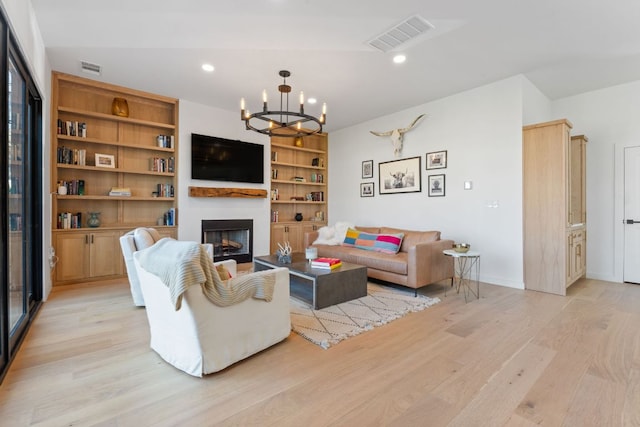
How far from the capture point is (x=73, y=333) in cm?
259

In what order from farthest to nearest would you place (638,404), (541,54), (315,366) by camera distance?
(541,54) → (315,366) → (638,404)

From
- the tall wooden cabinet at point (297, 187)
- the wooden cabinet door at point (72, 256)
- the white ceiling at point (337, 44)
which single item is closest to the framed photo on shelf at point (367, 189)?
the tall wooden cabinet at point (297, 187)

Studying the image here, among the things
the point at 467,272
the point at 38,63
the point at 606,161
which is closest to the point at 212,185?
the point at 38,63

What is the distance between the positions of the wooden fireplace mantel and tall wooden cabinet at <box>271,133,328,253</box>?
471mm

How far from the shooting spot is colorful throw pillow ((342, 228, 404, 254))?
174 inches

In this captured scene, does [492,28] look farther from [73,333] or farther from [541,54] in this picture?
[73,333]

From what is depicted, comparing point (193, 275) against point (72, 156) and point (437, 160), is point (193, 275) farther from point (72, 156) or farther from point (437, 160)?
point (437, 160)

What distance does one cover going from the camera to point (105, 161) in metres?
4.50

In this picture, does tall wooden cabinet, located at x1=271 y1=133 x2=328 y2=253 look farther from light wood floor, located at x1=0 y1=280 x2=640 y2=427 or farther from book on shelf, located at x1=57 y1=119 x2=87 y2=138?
light wood floor, located at x1=0 y1=280 x2=640 y2=427

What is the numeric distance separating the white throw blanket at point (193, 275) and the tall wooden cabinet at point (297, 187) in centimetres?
403

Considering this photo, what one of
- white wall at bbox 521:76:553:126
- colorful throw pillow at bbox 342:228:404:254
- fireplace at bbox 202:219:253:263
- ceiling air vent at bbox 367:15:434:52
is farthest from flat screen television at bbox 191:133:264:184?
white wall at bbox 521:76:553:126

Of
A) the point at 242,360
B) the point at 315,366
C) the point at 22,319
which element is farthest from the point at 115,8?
the point at 315,366

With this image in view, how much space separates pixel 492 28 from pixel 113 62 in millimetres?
4179

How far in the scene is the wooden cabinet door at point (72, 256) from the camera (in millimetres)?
4031
